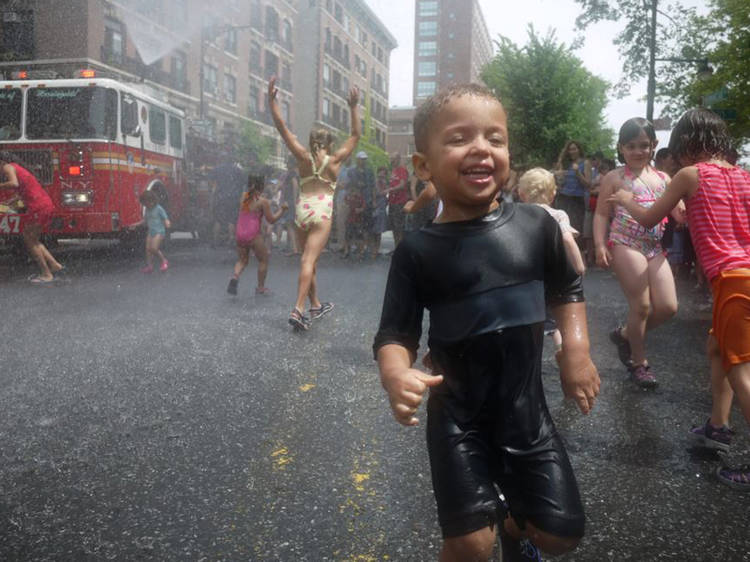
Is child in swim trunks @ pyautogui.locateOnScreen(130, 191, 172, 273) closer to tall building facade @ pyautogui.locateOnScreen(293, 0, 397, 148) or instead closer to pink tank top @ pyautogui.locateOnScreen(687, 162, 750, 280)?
pink tank top @ pyautogui.locateOnScreen(687, 162, 750, 280)

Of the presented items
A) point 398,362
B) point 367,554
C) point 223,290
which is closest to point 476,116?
point 398,362

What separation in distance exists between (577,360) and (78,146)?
1144 cm

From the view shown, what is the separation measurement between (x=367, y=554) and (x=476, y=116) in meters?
1.41

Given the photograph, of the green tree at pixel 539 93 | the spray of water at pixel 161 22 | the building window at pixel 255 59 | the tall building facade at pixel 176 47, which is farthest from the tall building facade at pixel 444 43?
the spray of water at pixel 161 22

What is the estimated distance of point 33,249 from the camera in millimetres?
10156

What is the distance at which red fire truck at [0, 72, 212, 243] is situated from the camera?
11742 mm

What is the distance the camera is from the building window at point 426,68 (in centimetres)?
11269

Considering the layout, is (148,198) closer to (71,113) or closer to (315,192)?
(71,113)

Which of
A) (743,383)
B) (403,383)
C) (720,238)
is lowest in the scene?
(743,383)

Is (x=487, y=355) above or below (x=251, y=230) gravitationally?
below

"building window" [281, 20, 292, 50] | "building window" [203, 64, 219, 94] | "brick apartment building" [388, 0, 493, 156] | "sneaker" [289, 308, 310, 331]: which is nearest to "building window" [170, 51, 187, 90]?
"building window" [203, 64, 219, 94]

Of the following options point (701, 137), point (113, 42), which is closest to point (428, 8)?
point (113, 42)

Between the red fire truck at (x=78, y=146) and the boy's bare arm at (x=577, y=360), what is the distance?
35.4 ft

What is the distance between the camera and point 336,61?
65500 mm
